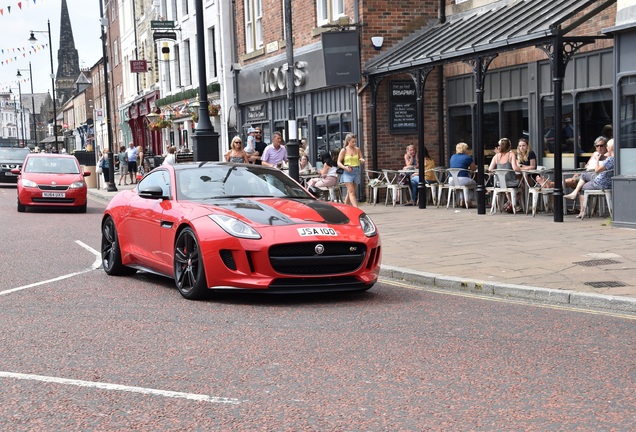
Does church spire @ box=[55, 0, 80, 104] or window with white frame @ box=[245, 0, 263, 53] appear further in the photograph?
church spire @ box=[55, 0, 80, 104]

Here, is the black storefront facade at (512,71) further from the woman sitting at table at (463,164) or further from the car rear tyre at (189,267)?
the car rear tyre at (189,267)

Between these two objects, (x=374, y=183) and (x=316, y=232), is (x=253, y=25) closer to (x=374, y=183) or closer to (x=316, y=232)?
(x=374, y=183)

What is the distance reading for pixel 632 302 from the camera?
7.96m

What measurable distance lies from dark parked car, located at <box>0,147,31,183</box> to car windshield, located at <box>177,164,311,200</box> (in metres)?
30.6

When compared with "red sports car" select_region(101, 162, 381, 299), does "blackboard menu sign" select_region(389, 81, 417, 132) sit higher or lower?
higher

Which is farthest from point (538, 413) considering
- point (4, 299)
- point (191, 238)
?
point (4, 299)

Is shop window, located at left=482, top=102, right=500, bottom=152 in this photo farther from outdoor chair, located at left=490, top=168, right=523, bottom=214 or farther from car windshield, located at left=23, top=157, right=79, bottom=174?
car windshield, located at left=23, top=157, right=79, bottom=174

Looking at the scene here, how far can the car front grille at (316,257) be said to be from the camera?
8305 millimetres

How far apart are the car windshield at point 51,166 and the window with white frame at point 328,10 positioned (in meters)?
7.56

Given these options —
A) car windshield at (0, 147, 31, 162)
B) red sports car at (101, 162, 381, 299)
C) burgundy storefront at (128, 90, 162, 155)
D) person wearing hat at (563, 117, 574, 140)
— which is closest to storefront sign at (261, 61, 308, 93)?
person wearing hat at (563, 117, 574, 140)

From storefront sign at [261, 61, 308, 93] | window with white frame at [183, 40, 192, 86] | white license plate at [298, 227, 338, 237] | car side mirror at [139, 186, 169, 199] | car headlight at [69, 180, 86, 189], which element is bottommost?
car headlight at [69, 180, 86, 189]

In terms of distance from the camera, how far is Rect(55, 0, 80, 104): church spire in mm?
146625

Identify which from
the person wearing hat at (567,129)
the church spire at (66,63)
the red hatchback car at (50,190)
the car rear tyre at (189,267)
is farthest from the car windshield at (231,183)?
the church spire at (66,63)

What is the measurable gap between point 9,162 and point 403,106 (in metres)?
22.5
